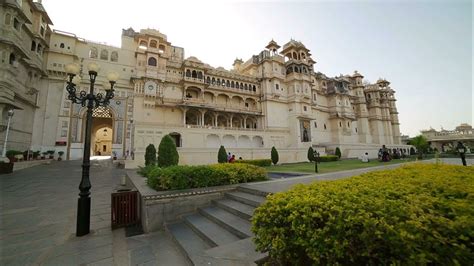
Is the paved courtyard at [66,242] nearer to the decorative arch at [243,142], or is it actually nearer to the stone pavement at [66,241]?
the stone pavement at [66,241]

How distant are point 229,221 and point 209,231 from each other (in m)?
0.51

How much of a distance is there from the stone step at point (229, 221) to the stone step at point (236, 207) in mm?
97

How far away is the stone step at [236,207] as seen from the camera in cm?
463

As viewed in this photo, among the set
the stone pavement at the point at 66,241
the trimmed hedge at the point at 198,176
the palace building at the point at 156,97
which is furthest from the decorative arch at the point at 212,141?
the trimmed hedge at the point at 198,176

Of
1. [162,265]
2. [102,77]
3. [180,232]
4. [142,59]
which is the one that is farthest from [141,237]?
[102,77]

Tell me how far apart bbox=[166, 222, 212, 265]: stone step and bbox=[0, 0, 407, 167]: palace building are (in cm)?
1767

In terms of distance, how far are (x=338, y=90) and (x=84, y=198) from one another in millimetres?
55460

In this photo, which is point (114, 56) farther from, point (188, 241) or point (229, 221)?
point (229, 221)

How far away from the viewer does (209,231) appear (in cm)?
436

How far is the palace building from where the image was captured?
23.4 metres

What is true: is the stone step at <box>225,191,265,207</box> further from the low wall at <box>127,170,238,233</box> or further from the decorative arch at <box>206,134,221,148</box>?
the decorative arch at <box>206,134,221,148</box>

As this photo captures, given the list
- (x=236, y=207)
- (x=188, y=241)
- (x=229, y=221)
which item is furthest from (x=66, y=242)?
(x=236, y=207)

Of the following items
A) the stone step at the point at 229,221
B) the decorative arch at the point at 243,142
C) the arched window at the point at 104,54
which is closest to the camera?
the stone step at the point at 229,221

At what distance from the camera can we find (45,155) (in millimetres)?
26078
